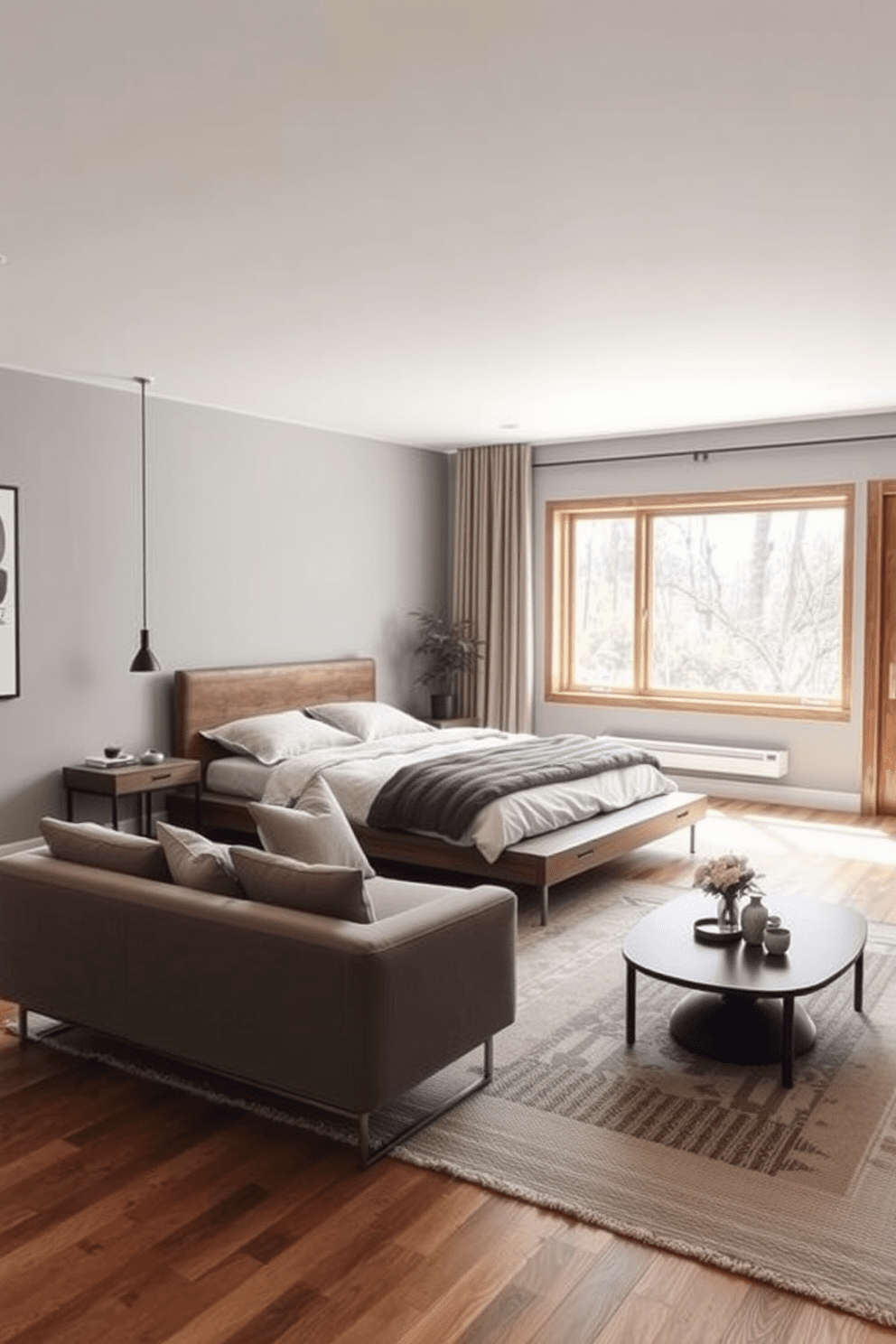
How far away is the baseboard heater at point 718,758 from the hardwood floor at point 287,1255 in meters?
4.61

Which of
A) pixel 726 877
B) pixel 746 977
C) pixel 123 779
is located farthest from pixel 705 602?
pixel 746 977

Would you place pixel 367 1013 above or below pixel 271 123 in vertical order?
below

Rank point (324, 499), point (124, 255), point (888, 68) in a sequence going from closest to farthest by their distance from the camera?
1. point (888, 68)
2. point (124, 255)
3. point (324, 499)

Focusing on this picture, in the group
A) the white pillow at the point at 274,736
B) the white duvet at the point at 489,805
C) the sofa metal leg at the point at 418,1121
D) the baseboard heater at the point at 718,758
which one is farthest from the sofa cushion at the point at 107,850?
the baseboard heater at the point at 718,758

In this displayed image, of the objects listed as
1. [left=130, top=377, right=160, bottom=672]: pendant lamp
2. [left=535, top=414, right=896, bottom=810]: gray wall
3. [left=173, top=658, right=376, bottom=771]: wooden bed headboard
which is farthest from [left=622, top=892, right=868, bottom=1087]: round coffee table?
[left=535, top=414, right=896, bottom=810]: gray wall

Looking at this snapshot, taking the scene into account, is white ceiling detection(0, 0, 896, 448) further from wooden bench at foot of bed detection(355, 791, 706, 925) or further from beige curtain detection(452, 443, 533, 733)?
beige curtain detection(452, 443, 533, 733)

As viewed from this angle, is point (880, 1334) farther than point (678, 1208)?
No

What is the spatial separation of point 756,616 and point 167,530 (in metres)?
3.80

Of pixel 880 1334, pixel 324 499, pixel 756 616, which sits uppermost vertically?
pixel 324 499

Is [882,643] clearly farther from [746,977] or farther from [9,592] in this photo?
[9,592]

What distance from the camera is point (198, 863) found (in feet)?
10.1

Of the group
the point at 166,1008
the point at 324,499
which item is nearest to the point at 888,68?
the point at 166,1008

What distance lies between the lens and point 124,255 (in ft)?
11.8

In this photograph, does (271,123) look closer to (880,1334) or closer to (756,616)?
(880,1334)
